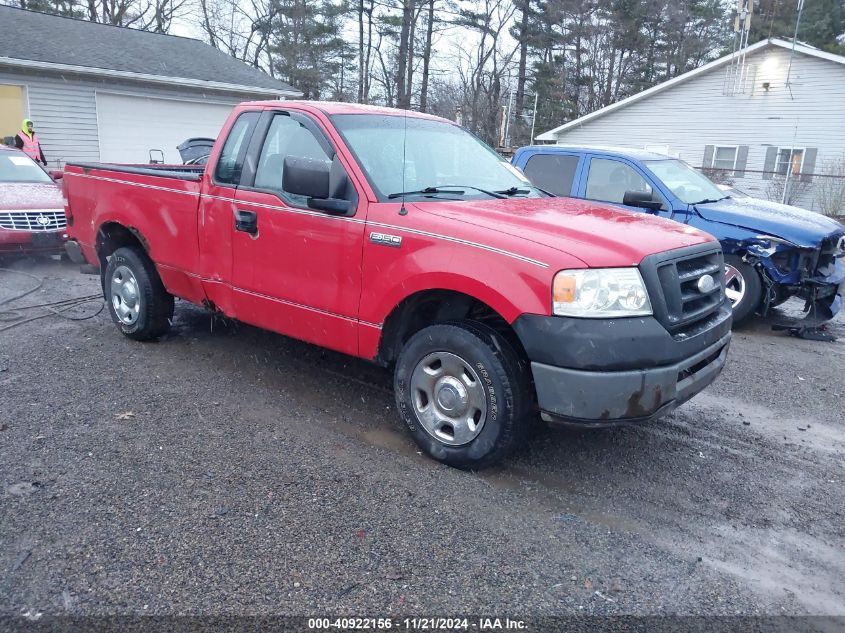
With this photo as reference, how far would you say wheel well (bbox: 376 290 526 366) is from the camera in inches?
149

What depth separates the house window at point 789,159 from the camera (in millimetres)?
21984

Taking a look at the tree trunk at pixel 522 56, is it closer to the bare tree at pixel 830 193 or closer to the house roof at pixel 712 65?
the house roof at pixel 712 65

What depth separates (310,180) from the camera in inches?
152

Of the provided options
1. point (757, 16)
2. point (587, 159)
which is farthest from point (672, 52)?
point (587, 159)

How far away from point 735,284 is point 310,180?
17.9 feet

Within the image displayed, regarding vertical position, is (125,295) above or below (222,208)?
below

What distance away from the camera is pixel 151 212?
5352mm

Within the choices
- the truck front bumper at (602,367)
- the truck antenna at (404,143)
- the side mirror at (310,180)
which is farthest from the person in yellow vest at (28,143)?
the truck front bumper at (602,367)

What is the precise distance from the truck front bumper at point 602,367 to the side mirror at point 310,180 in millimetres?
1414

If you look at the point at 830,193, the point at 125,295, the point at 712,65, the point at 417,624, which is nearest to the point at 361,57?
the point at 712,65

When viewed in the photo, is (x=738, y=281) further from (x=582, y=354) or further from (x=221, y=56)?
(x=221, y=56)

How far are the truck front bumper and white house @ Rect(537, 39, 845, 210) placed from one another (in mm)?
18425

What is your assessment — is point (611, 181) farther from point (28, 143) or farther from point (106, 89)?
point (106, 89)

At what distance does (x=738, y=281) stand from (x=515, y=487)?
491 centimetres
